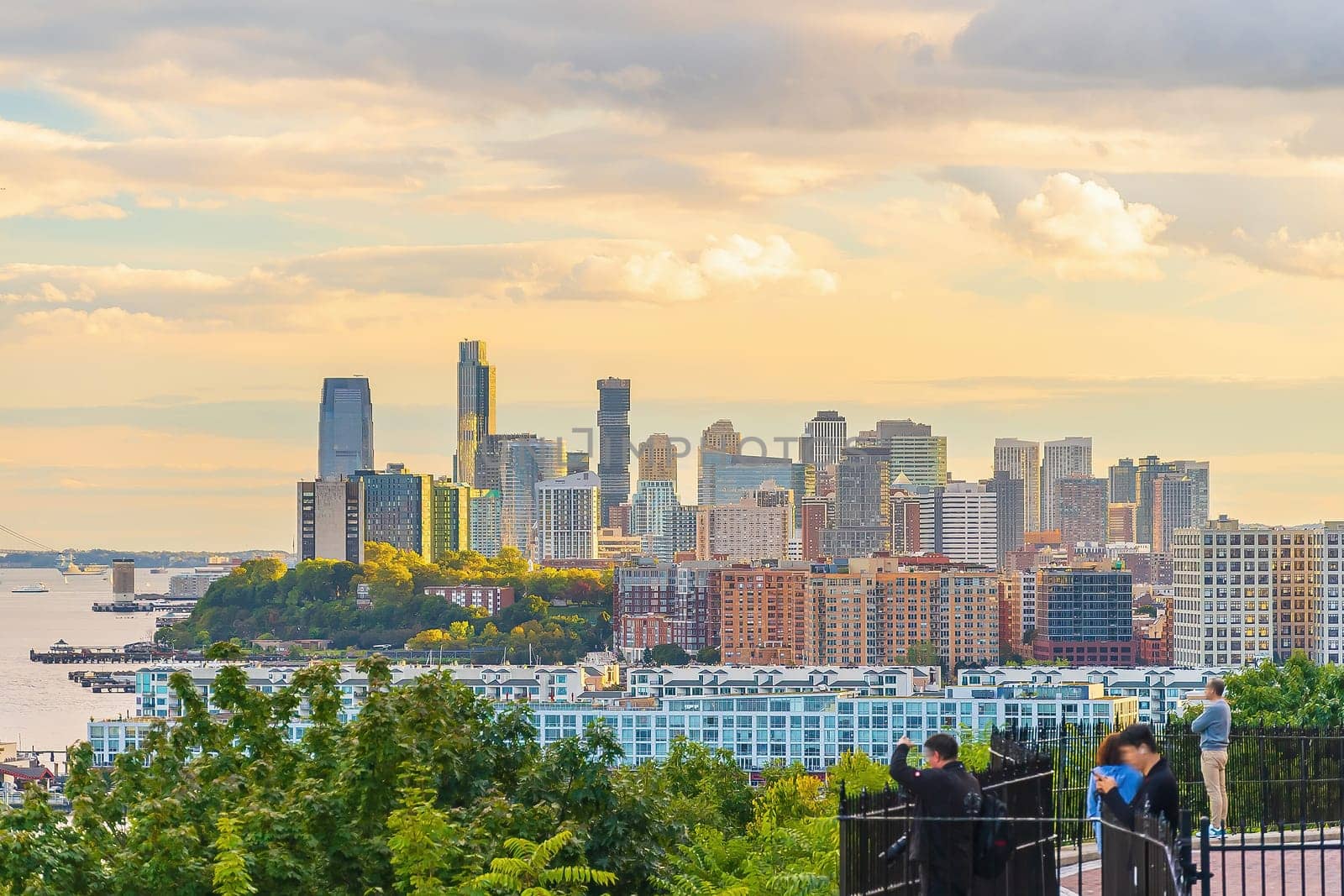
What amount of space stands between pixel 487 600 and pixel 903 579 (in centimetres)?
2846

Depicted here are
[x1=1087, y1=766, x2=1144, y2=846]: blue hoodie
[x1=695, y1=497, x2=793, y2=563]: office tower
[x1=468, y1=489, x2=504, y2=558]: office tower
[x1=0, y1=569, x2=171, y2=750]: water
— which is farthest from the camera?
[x1=468, y1=489, x2=504, y2=558]: office tower

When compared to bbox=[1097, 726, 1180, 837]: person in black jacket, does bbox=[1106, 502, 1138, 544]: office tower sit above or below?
below

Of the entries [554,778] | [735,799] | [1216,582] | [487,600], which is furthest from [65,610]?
[554,778]

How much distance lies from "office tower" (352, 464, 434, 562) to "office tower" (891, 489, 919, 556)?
3827cm

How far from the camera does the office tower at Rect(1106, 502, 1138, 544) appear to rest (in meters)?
183

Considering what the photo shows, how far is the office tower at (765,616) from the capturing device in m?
102

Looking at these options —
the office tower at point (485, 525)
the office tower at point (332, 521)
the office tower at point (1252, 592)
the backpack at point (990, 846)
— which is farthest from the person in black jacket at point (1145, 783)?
the office tower at point (485, 525)

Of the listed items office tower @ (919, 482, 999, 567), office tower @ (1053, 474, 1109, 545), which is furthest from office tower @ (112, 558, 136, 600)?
office tower @ (1053, 474, 1109, 545)

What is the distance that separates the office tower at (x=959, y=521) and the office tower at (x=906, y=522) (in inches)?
30.3

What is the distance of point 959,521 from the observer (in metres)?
173

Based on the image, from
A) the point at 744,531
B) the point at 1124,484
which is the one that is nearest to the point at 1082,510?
the point at 1124,484

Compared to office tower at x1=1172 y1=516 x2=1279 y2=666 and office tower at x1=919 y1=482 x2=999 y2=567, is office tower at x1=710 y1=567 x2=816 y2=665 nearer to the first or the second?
office tower at x1=1172 y1=516 x2=1279 y2=666

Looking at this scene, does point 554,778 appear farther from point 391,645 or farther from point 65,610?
point 65,610

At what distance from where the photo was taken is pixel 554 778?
11094 mm
